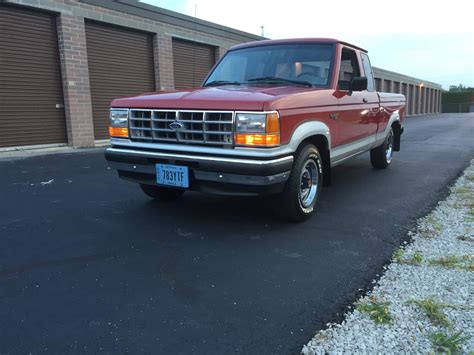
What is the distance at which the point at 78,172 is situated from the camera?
7379mm

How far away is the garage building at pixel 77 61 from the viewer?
9.96 meters

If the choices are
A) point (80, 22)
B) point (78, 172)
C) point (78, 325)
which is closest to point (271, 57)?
point (78, 325)

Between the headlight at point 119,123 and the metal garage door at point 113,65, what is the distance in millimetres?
8255

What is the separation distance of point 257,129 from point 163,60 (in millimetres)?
11184

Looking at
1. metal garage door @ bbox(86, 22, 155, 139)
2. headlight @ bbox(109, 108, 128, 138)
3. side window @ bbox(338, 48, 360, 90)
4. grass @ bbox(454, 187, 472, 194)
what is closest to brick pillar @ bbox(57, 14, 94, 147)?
metal garage door @ bbox(86, 22, 155, 139)

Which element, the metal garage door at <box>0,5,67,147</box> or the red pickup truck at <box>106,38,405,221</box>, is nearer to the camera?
the red pickup truck at <box>106,38,405,221</box>

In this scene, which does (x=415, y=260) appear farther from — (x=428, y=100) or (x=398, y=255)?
(x=428, y=100)

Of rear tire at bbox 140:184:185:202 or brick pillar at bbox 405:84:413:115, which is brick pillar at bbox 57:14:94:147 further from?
brick pillar at bbox 405:84:413:115

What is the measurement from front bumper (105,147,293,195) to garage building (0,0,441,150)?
4.97 meters

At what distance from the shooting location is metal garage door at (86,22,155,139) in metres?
11.8

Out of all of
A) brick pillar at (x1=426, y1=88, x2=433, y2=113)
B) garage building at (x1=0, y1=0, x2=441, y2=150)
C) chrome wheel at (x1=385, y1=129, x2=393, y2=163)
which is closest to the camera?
chrome wheel at (x1=385, y1=129, x2=393, y2=163)

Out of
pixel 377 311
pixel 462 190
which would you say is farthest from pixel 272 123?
pixel 462 190

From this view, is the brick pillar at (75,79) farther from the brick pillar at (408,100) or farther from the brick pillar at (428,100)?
the brick pillar at (428,100)

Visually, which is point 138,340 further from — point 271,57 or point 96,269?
point 271,57
